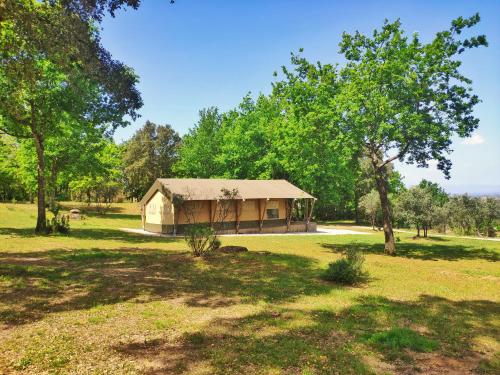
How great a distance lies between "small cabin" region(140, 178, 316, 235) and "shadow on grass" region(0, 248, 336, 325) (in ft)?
43.8

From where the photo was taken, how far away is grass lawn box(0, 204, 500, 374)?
20.4 ft

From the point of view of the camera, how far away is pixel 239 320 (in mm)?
8500

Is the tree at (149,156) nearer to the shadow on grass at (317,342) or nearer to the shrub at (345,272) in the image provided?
the shrub at (345,272)

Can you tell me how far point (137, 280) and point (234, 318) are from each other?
532 centimetres

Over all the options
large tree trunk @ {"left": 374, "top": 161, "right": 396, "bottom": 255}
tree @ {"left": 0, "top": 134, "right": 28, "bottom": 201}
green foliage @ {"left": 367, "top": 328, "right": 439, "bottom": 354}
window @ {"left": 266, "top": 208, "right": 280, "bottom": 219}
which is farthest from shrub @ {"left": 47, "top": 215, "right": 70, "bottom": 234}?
tree @ {"left": 0, "top": 134, "right": 28, "bottom": 201}

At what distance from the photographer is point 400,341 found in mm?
7238

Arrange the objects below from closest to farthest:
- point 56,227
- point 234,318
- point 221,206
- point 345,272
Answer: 1. point 234,318
2. point 345,272
3. point 56,227
4. point 221,206

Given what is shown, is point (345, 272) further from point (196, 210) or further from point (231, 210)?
point (231, 210)

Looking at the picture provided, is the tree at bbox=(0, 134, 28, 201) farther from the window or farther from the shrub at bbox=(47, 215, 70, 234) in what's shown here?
the window

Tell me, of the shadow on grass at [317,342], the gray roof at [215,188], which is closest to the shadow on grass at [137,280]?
the shadow on grass at [317,342]

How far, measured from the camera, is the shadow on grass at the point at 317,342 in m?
6.13

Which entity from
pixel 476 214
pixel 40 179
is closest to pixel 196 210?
pixel 40 179

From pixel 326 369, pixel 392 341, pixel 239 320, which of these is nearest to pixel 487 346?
pixel 392 341

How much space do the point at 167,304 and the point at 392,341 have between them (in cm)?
584
